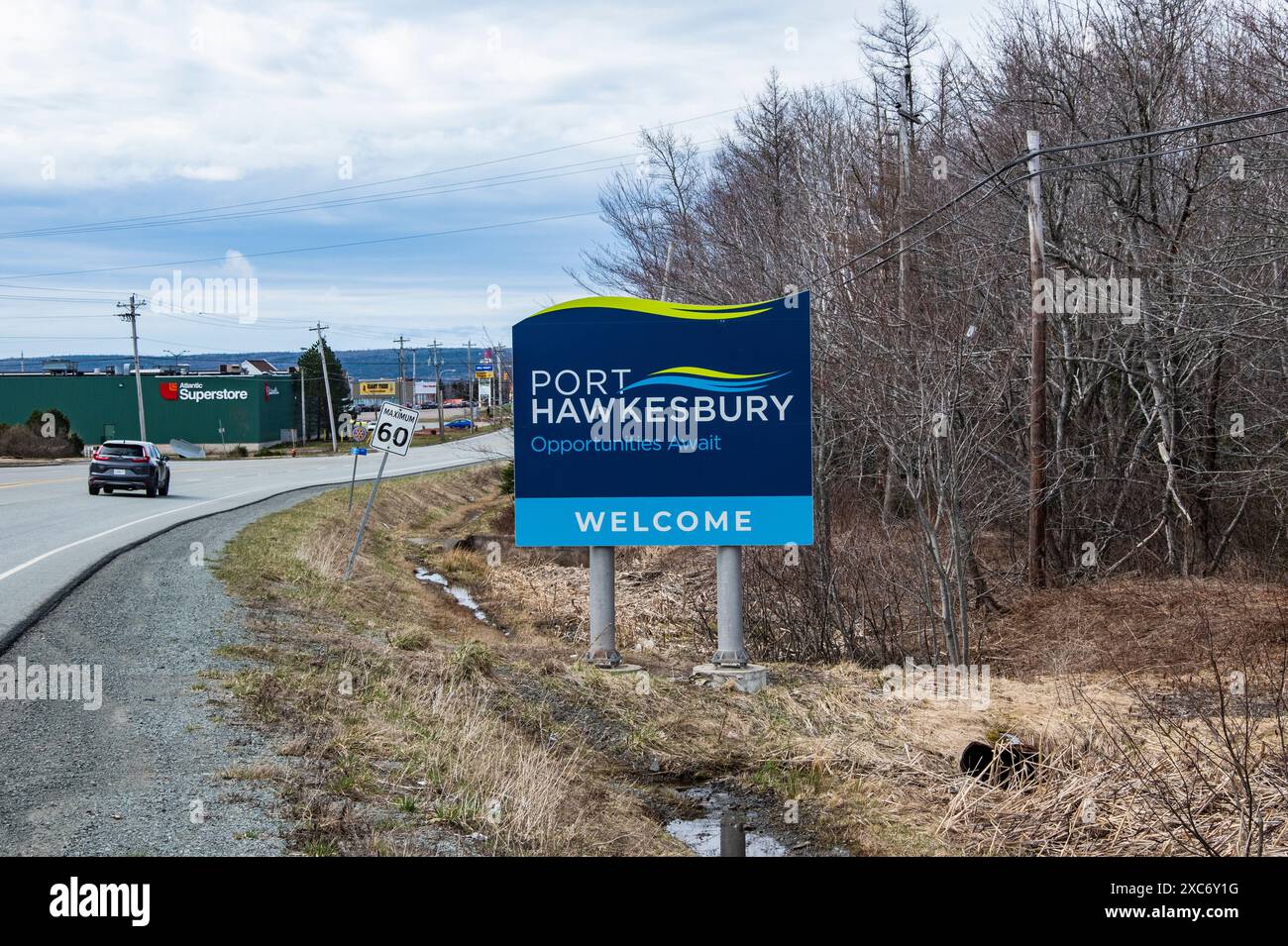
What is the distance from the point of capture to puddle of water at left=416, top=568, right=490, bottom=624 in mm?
22002

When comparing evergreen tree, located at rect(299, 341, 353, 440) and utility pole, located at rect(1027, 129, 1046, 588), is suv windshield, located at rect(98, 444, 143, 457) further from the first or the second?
evergreen tree, located at rect(299, 341, 353, 440)

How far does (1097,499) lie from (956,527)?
24.7 ft

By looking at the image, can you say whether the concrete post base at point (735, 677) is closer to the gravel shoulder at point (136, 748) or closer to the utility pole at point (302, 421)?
the gravel shoulder at point (136, 748)

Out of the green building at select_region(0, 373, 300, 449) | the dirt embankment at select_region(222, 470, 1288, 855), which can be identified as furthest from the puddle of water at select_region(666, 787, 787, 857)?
the green building at select_region(0, 373, 300, 449)

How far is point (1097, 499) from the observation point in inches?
778

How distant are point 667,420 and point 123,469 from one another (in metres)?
23.8

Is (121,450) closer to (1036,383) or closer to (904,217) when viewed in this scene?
(904,217)

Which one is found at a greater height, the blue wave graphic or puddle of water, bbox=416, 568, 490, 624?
the blue wave graphic

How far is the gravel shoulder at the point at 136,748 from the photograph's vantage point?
625 cm

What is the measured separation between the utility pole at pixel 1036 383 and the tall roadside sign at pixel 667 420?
5.27 m

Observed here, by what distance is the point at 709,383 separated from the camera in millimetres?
12438

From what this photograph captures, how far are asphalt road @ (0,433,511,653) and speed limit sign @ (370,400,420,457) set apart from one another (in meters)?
3.59
